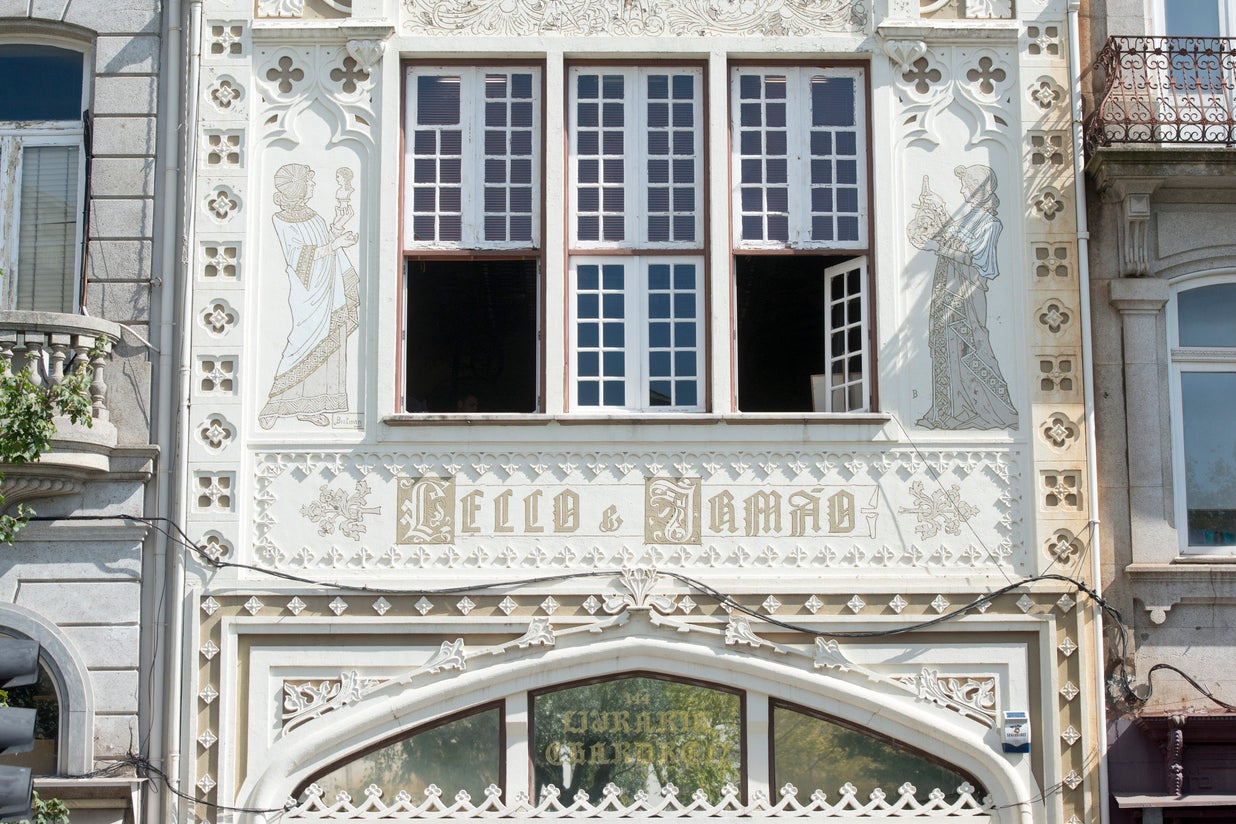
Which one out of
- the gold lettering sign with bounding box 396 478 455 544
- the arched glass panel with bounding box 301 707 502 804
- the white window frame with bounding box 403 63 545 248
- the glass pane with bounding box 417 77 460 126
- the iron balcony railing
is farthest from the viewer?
the glass pane with bounding box 417 77 460 126

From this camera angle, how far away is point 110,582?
42.0 ft

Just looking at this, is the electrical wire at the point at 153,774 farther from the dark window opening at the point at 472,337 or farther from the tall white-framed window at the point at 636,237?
the tall white-framed window at the point at 636,237

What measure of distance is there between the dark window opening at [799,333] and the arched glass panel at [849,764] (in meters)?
2.66

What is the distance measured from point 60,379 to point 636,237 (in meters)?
4.66

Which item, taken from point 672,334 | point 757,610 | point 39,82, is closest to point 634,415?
point 672,334

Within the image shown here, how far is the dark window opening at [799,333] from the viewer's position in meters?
13.6

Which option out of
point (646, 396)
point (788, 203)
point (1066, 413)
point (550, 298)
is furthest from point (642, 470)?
point (1066, 413)

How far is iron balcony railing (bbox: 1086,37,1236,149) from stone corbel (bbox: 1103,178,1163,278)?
0.37m

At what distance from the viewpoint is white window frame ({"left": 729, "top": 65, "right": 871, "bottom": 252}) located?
13.6 meters

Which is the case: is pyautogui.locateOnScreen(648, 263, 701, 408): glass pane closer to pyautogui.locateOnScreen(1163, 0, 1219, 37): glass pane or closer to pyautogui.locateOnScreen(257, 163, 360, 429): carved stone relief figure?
pyautogui.locateOnScreen(257, 163, 360, 429): carved stone relief figure

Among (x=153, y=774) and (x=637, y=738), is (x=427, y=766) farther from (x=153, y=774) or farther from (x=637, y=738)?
(x=153, y=774)

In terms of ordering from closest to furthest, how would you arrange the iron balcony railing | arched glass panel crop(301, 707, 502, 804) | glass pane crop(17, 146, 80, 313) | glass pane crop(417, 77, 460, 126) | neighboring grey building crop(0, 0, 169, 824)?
neighboring grey building crop(0, 0, 169, 824) < arched glass panel crop(301, 707, 502, 804) < the iron balcony railing < glass pane crop(17, 146, 80, 313) < glass pane crop(417, 77, 460, 126)

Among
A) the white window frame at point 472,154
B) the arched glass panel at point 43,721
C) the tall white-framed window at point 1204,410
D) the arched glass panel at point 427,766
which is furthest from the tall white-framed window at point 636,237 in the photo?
the arched glass panel at point 43,721

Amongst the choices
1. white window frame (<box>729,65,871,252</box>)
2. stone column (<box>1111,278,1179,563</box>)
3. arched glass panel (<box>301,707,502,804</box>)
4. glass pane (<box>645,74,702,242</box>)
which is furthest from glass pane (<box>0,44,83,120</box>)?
stone column (<box>1111,278,1179,563</box>)
